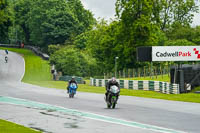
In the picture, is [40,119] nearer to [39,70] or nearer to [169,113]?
[169,113]

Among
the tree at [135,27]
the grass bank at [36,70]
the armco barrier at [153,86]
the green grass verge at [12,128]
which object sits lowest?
the green grass verge at [12,128]

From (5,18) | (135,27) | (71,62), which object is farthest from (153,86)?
(5,18)

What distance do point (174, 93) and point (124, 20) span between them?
36.2 meters

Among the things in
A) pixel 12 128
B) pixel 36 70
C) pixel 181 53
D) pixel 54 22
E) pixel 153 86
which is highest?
pixel 54 22

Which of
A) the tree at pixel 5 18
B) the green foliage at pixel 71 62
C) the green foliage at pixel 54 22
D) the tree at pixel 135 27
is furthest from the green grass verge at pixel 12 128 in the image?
the green foliage at pixel 54 22

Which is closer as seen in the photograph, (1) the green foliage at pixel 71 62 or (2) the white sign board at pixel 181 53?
(2) the white sign board at pixel 181 53

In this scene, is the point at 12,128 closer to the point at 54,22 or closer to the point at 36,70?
the point at 36,70

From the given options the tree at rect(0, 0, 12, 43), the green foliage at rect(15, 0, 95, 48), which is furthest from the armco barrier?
the green foliage at rect(15, 0, 95, 48)

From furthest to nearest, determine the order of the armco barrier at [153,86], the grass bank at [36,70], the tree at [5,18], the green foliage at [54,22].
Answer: the green foliage at [54,22] → the tree at [5,18] → the grass bank at [36,70] → the armco barrier at [153,86]

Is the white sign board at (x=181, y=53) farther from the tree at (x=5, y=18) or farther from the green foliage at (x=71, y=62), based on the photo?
the tree at (x=5, y=18)

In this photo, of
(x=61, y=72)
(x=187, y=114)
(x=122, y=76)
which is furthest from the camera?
(x=61, y=72)

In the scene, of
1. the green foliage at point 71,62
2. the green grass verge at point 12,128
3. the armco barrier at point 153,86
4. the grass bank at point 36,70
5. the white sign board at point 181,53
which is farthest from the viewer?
the green foliage at point 71,62

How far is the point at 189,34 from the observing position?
340ft

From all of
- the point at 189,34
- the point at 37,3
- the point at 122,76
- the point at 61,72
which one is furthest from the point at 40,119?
the point at 37,3
